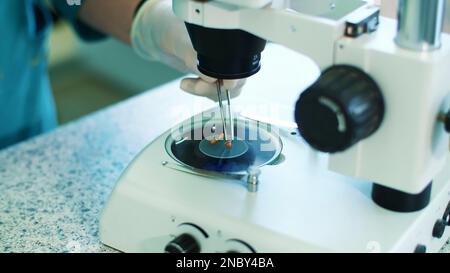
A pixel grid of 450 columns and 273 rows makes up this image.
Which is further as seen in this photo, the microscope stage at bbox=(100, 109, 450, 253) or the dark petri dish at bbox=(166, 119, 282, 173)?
the dark petri dish at bbox=(166, 119, 282, 173)

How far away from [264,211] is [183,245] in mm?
112

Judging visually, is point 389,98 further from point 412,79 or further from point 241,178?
point 241,178

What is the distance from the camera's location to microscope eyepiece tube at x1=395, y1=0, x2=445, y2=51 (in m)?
0.76

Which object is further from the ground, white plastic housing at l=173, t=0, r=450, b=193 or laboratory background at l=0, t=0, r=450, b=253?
white plastic housing at l=173, t=0, r=450, b=193

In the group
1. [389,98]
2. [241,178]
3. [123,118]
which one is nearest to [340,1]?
[389,98]

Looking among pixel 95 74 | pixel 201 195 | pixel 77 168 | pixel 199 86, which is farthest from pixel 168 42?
pixel 95 74

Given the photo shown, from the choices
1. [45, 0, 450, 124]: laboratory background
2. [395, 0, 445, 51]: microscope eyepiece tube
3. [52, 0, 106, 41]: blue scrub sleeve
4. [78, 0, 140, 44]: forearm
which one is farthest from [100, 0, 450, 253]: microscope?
[45, 0, 450, 124]: laboratory background

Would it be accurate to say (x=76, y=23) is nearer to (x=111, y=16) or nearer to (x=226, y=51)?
(x=111, y=16)

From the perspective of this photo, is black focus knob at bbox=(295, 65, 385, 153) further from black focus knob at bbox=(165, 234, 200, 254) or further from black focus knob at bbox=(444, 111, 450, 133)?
black focus knob at bbox=(165, 234, 200, 254)

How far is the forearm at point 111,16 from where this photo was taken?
141cm

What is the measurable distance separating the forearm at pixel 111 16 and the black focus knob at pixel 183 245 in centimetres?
61

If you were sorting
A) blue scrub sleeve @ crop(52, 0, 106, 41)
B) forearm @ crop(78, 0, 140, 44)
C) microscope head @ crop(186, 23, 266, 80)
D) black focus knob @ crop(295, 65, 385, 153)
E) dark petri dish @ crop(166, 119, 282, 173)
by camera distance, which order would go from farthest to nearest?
1. blue scrub sleeve @ crop(52, 0, 106, 41)
2. forearm @ crop(78, 0, 140, 44)
3. dark petri dish @ crop(166, 119, 282, 173)
4. microscope head @ crop(186, 23, 266, 80)
5. black focus knob @ crop(295, 65, 385, 153)

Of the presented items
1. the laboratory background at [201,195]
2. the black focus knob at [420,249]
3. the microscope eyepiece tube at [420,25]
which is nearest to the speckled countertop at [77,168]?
the laboratory background at [201,195]

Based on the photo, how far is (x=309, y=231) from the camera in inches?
32.9
